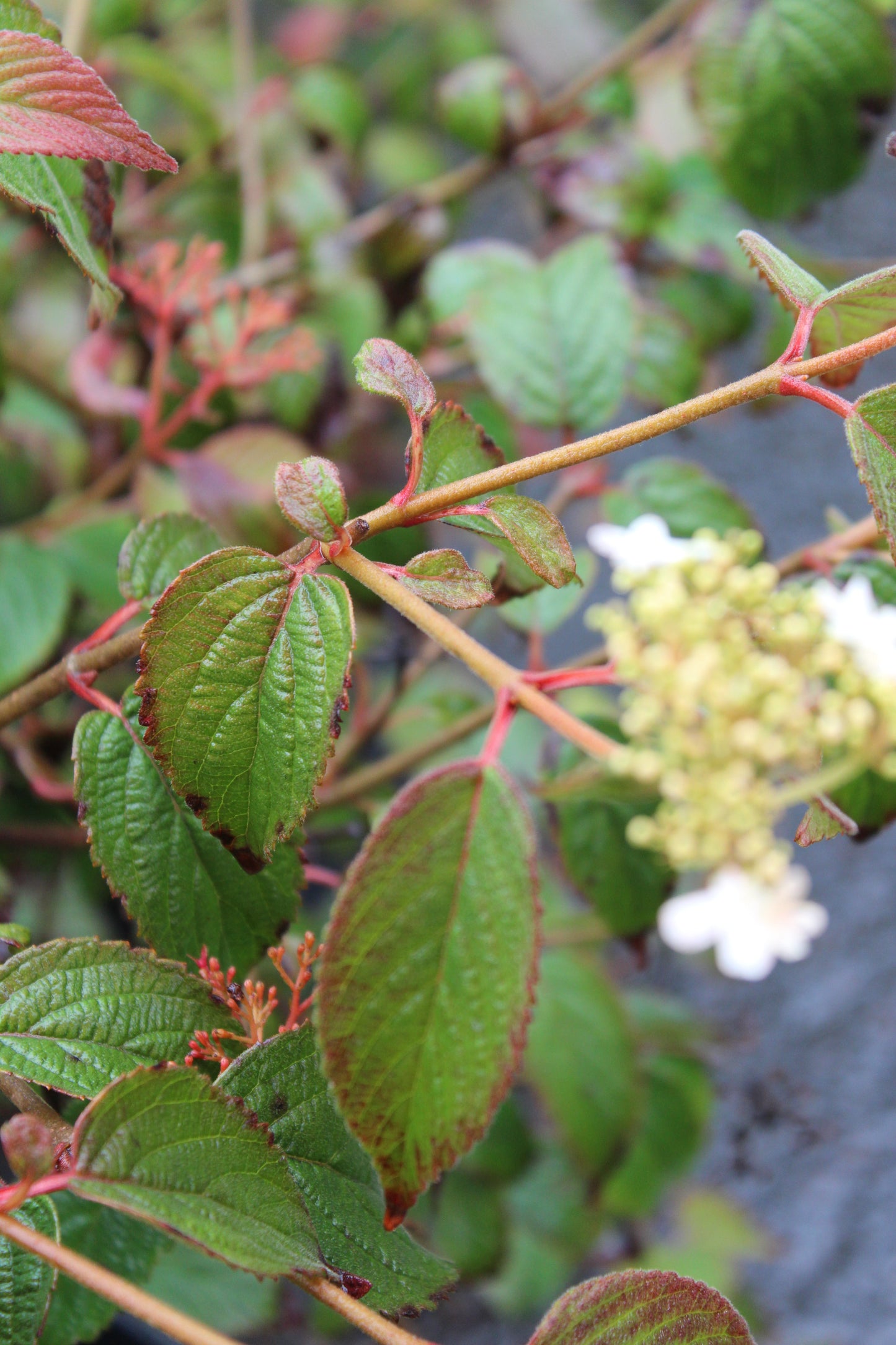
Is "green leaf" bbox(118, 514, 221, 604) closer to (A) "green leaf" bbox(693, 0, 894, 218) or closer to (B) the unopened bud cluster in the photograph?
(B) the unopened bud cluster

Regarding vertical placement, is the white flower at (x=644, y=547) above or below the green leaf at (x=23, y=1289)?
above

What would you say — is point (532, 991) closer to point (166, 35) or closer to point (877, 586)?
point (877, 586)

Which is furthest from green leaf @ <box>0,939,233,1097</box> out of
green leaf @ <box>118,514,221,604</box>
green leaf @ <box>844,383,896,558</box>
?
green leaf @ <box>844,383,896,558</box>

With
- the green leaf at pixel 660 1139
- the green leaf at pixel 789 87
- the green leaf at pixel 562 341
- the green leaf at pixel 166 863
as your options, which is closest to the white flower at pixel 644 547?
the green leaf at pixel 166 863

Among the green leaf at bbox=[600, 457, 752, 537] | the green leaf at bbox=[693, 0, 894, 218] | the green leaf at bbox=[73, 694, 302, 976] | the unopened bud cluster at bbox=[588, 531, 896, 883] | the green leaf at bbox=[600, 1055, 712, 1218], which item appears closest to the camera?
the unopened bud cluster at bbox=[588, 531, 896, 883]

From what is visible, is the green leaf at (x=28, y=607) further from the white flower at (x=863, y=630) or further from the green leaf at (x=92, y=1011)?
the white flower at (x=863, y=630)

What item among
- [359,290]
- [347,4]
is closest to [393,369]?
[359,290]
